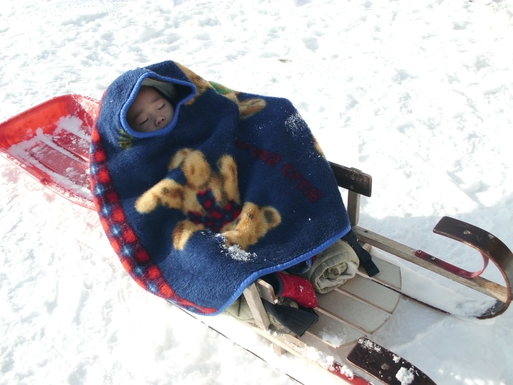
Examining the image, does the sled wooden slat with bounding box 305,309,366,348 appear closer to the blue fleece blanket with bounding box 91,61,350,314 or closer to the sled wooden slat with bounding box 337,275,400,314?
the sled wooden slat with bounding box 337,275,400,314

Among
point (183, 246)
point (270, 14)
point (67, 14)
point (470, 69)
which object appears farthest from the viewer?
point (67, 14)

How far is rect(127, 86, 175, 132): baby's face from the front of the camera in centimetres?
205

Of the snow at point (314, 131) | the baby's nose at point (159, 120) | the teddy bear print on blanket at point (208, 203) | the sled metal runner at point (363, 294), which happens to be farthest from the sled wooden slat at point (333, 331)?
the baby's nose at point (159, 120)

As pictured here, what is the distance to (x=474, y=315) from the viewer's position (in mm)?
2033

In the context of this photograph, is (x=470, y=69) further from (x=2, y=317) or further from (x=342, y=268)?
(x=2, y=317)

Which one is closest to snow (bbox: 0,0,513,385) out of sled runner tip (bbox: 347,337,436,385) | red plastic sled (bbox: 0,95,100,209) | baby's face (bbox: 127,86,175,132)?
sled runner tip (bbox: 347,337,436,385)

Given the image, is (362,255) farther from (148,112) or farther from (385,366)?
(148,112)

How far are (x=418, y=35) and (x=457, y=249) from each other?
89.0 inches

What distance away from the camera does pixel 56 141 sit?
3.13 meters

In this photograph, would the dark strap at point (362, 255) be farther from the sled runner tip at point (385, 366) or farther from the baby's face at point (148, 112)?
the baby's face at point (148, 112)

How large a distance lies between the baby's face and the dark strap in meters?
0.93

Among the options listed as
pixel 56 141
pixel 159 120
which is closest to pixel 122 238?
pixel 159 120

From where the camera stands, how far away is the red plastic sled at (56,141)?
2835 millimetres

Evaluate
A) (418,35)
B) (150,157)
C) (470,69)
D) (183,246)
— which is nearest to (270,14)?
(418,35)
